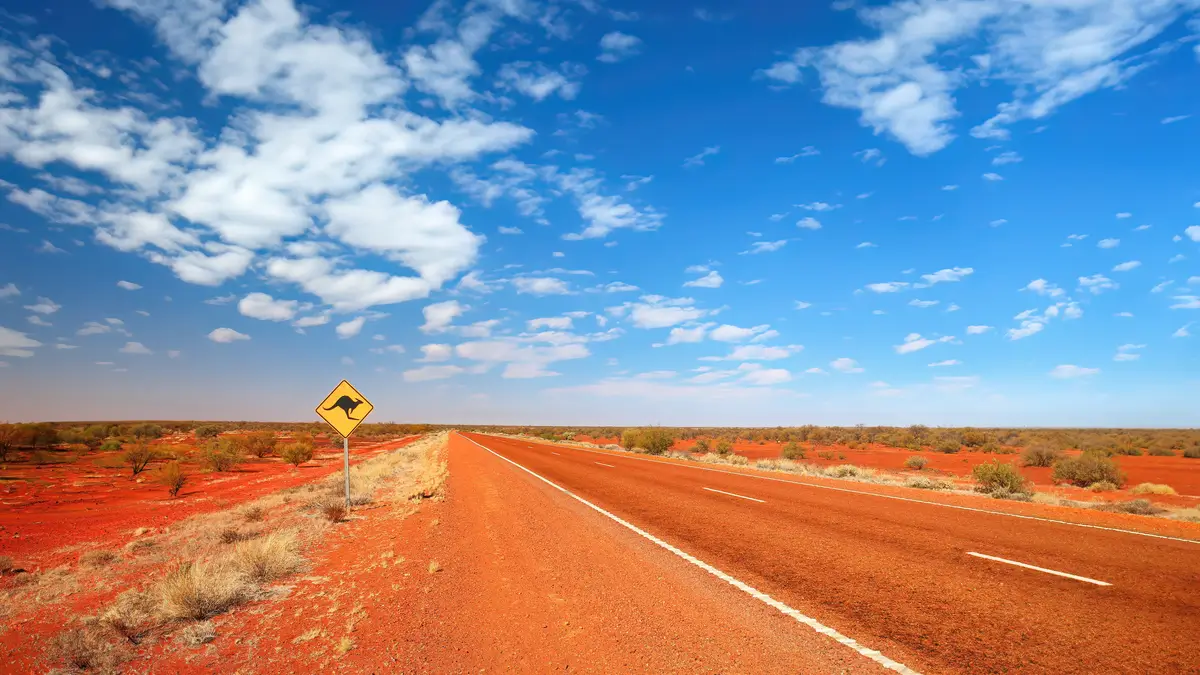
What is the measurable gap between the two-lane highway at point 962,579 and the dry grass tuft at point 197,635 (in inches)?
229

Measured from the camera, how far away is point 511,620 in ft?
18.1

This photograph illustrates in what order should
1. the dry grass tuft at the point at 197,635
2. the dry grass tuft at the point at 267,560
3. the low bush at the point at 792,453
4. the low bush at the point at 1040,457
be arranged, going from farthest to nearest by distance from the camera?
1. the low bush at the point at 792,453
2. the low bush at the point at 1040,457
3. the dry grass tuft at the point at 267,560
4. the dry grass tuft at the point at 197,635

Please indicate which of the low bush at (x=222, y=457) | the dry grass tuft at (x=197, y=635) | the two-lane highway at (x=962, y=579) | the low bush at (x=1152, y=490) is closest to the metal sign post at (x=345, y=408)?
the two-lane highway at (x=962, y=579)

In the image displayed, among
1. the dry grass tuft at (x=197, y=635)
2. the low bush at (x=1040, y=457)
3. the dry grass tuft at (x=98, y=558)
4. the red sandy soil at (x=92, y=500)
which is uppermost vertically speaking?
the dry grass tuft at (x=197, y=635)

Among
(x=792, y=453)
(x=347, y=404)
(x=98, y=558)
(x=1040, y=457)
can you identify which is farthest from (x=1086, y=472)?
(x=98, y=558)

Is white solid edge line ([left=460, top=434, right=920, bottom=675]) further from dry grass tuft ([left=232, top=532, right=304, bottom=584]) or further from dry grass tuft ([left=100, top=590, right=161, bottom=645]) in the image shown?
dry grass tuft ([left=100, top=590, right=161, bottom=645])

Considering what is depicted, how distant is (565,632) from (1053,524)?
10.8 meters

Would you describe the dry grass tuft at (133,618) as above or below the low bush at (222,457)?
above

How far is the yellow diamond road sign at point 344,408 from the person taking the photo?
486 inches

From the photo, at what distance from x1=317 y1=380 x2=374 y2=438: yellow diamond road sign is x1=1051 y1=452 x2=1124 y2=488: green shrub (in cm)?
2877

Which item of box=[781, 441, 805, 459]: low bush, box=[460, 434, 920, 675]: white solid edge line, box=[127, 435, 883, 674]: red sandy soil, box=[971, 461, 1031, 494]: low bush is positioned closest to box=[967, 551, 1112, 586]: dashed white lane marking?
box=[460, 434, 920, 675]: white solid edge line

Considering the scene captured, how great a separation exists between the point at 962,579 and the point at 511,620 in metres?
5.55

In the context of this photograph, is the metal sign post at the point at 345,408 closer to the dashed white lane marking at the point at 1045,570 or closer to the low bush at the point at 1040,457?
the dashed white lane marking at the point at 1045,570

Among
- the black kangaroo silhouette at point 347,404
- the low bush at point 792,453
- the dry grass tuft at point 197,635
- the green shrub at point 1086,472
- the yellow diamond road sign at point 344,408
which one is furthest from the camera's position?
the low bush at point 792,453
